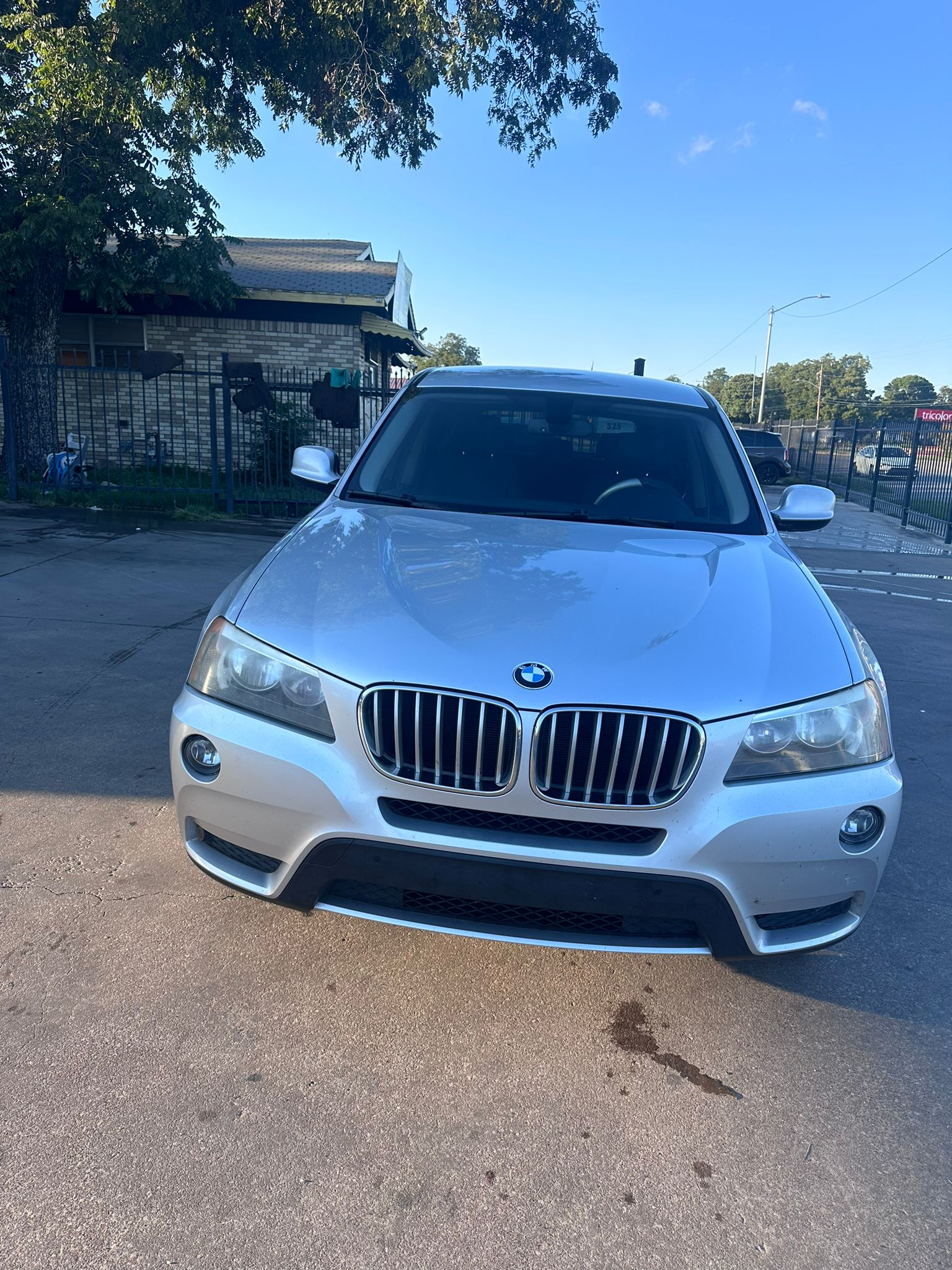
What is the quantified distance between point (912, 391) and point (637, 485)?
5452 inches

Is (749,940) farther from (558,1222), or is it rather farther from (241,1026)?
(241,1026)

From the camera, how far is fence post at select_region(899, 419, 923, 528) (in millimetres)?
17156

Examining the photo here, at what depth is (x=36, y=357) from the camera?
1452cm

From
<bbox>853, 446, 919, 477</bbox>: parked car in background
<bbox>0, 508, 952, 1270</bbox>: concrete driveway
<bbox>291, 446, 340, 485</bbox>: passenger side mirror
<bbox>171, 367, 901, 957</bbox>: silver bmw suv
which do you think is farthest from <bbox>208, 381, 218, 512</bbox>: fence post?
<bbox>853, 446, 919, 477</bbox>: parked car in background

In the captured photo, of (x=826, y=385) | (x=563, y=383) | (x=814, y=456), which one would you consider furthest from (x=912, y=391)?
(x=563, y=383)

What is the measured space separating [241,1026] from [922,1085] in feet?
5.90

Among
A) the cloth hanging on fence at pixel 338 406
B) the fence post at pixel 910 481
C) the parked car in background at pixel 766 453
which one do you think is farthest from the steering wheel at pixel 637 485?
the parked car in background at pixel 766 453

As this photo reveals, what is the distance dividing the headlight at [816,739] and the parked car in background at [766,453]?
23144 millimetres

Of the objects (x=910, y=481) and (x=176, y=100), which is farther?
(x=910, y=481)

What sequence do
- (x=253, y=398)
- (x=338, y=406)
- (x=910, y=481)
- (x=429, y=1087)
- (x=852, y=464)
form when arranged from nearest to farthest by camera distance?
(x=429, y=1087)
(x=253, y=398)
(x=338, y=406)
(x=910, y=481)
(x=852, y=464)

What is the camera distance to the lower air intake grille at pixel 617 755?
2.09 m

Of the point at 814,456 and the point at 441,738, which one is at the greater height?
the point at 814,456

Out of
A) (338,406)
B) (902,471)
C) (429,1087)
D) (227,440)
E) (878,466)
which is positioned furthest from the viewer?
(878,466)

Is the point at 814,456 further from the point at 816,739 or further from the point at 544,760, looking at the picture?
the point at 544,760
